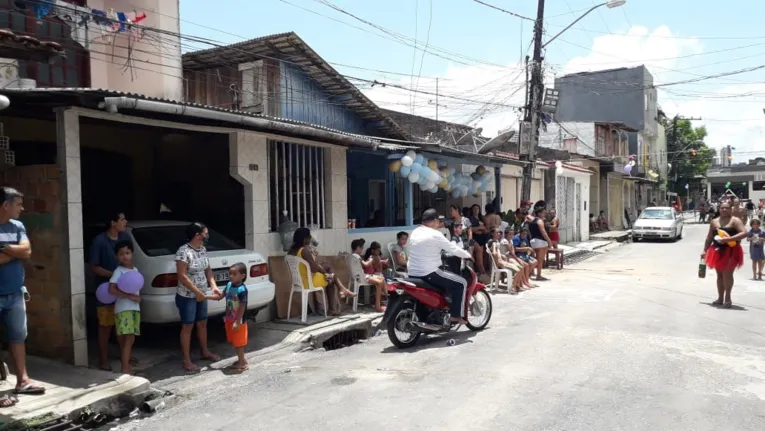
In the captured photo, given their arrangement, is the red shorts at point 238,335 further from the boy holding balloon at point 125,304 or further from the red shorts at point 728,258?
the red shorts at point 728,258

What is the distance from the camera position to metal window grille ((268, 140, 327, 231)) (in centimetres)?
952

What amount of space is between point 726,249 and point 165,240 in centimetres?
889

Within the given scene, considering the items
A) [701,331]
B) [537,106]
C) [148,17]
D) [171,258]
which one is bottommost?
[701,331]

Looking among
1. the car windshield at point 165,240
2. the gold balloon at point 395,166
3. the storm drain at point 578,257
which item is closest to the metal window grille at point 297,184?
the car windshield at point 165,240

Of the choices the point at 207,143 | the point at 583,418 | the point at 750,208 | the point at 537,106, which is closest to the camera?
the point at 583,418

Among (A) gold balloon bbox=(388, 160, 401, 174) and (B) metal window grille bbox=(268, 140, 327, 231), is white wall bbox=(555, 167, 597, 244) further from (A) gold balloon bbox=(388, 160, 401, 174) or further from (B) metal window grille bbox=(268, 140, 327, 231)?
(B) metal window grille bbox=(268, 140, 327, 231)

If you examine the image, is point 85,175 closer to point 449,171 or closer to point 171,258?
point 171,258

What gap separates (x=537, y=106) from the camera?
53.3ft

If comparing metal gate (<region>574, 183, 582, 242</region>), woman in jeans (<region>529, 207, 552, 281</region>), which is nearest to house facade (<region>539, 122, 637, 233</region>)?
metal gate (<region>574, 183, 582, 242</region>)

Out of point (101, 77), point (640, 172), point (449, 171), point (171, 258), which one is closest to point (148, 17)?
point (101, 77)

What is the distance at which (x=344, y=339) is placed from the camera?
8.48 metres

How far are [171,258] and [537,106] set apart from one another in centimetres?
1216

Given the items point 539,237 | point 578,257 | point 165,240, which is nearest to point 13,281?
point 165,240

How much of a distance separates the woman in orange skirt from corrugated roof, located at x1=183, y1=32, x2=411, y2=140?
7.12m
